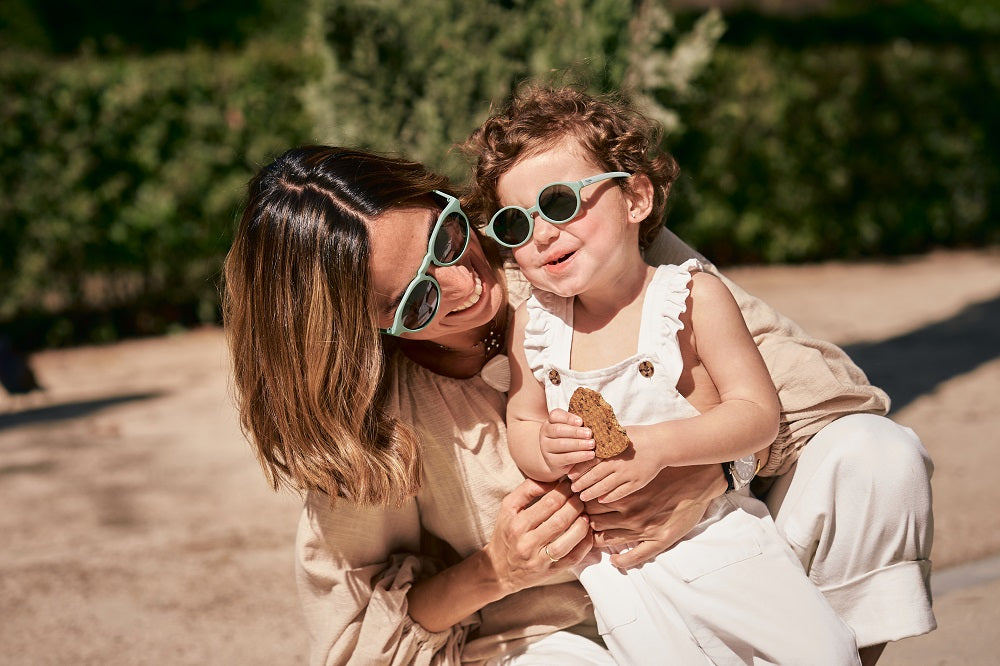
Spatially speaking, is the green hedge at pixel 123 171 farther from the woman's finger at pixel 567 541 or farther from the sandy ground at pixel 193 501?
the woman's finger at pixel 567 541

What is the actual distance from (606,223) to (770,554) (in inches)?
30.3

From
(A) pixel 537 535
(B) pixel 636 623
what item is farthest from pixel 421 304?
(B) pixel 636 623

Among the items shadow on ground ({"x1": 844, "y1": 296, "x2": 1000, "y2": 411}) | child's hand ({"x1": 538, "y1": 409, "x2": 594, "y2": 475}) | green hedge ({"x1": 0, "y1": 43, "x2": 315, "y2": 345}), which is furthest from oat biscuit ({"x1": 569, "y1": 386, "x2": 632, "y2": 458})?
green hedge ({"x1": 0, "y1": 43, "x2": 315, "y2": 345})

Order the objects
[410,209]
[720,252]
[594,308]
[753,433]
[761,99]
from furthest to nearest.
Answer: [720,252] < [761,99] < [594,308] < [410,209] < [753,433]

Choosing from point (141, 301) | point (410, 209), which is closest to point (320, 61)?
point (141, 301)

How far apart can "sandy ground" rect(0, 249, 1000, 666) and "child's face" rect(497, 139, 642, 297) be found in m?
1.82

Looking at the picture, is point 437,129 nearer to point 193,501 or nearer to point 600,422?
point 193,501

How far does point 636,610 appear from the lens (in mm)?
1910

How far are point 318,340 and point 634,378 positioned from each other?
66 centimetres

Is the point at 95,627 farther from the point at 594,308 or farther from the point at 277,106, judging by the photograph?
the point at 277,106

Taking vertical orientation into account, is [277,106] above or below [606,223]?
below

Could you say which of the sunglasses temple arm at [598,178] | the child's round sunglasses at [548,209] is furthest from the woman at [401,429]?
the sunglasses temple arm at [598,178]

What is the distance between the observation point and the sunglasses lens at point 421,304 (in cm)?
197

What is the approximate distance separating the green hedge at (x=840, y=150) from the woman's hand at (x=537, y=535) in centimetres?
744
